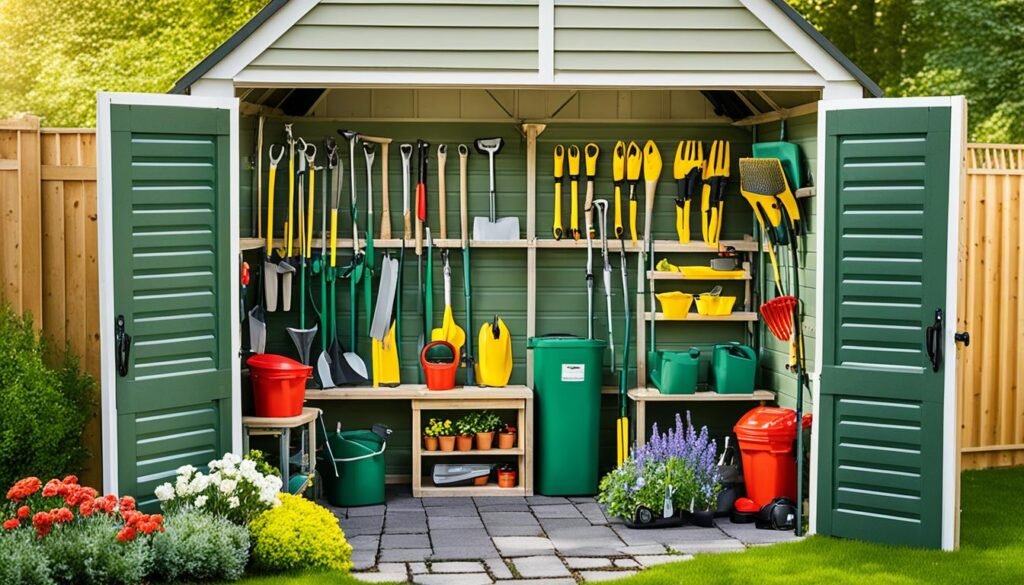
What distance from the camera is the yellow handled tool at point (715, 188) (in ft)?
28.5

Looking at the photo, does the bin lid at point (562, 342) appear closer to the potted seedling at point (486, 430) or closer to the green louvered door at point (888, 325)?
the potted seedling at point (486, 430)

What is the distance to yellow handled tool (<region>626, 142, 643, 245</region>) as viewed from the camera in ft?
28.6

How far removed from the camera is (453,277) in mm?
8828

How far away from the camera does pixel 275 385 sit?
24.3 ft

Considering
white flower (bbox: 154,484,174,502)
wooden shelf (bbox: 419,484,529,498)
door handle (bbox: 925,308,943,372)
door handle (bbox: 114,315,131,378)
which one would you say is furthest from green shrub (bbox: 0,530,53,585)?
door handle (bbox: 925,308,943,372)

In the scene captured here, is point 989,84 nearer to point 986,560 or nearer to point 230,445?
point 986,560

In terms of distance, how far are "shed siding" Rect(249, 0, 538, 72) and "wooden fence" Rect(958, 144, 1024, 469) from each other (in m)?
3.29

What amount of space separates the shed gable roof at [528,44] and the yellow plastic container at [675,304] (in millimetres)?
1971

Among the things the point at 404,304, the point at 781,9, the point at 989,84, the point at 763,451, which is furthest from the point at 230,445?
the point at 989,84

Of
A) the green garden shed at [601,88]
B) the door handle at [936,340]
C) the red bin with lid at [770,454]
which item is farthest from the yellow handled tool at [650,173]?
the door handle at [936,340]

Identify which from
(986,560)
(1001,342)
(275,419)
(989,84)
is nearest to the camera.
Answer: (986,560)

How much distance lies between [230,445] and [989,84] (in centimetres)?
1311

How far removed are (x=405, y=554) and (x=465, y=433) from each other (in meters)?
1.83

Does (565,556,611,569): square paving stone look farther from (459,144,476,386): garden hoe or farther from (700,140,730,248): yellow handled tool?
(700,140,730,248): yellow handled tool
